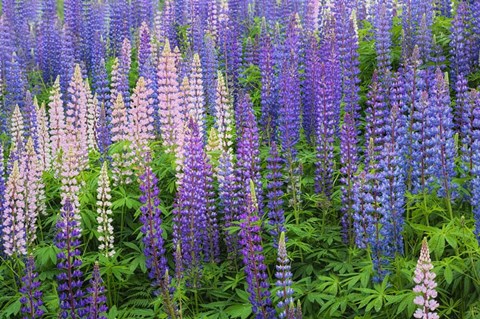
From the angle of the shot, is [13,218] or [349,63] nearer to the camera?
[13,218]

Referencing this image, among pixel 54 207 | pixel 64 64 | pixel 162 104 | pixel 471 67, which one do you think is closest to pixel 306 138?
pixel 162 104

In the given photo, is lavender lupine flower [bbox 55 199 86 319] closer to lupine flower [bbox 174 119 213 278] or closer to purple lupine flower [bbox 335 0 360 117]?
lupine flower [bbox 174 119 213 278]

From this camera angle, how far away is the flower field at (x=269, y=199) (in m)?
6.43

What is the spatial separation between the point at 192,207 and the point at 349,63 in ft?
10.9

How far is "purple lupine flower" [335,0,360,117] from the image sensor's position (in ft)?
29.7

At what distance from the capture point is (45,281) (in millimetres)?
7605

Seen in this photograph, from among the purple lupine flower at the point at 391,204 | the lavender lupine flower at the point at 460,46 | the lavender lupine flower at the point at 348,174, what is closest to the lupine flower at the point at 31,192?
the lavender lupine flower at the point at 348,174

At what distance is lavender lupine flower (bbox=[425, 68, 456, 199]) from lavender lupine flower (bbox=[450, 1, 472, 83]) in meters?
2.80

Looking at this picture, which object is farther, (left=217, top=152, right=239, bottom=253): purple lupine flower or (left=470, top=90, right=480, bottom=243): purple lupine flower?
(left=217, top=152, right=239, bottom=253): purple lupine flower

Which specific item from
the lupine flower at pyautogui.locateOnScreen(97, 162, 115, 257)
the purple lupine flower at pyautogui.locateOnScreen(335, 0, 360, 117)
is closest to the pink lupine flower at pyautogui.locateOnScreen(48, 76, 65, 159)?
the lupine flower at pyautogui.locateOnScreen(97, 162, 115, 257)

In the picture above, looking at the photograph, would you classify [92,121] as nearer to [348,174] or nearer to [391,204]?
[348,174]

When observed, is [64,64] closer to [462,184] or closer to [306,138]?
[306,138]

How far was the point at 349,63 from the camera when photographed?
9547 millimetres

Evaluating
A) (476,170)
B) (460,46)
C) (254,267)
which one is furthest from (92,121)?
(476,170)
